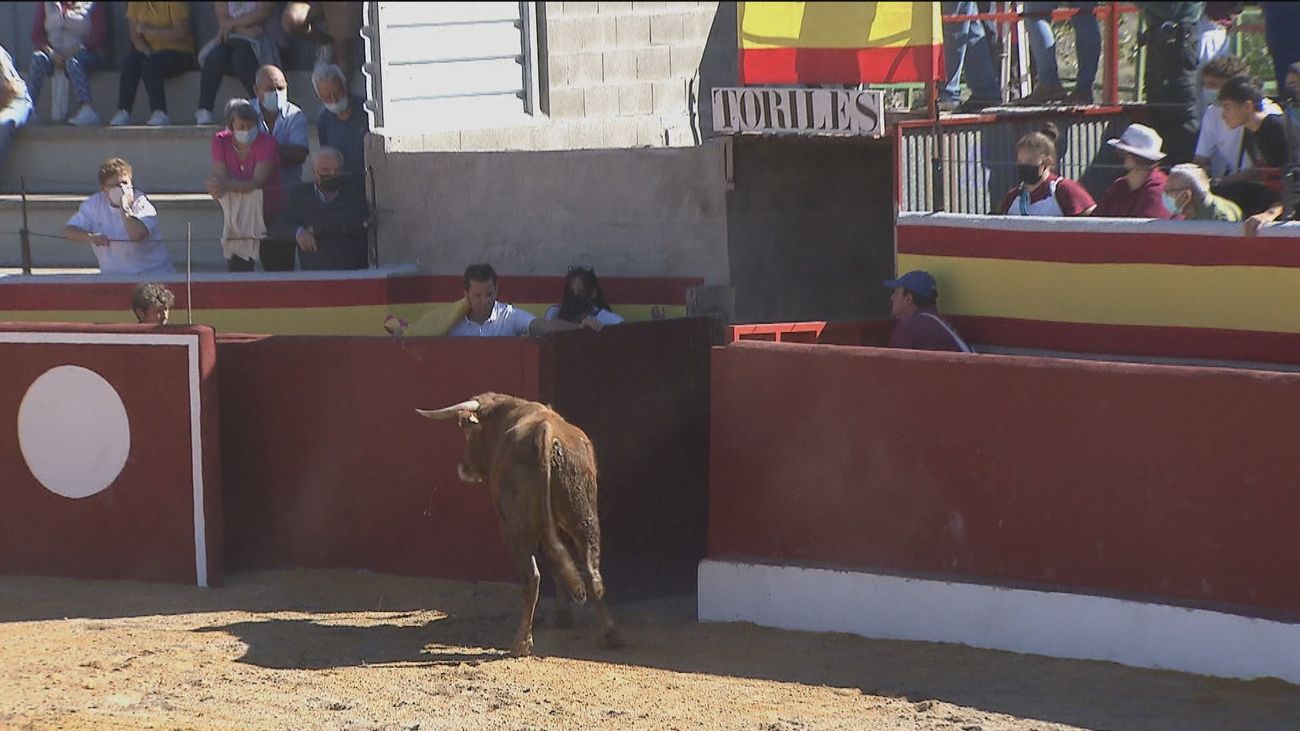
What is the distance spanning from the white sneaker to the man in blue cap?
656 cm

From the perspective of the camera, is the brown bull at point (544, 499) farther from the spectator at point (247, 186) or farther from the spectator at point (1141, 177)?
the spectator at point (247, 186)

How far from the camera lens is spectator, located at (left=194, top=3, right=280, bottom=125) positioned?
12945mm

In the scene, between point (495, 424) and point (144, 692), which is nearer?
point (144, 692)

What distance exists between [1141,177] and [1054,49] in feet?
7.14

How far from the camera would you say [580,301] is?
10.4 m

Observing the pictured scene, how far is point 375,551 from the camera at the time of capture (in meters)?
9.59

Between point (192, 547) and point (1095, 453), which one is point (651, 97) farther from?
point (1095, 453)

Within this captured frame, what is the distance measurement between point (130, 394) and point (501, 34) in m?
4.12

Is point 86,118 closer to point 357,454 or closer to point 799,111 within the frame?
point 357,454

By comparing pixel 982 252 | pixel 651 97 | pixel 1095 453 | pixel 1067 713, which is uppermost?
pixel 651 97

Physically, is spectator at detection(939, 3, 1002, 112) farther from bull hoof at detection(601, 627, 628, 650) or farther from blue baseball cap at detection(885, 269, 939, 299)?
bull hoof at detection(601, 627, 628, 650)

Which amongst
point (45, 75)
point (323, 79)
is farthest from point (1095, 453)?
point (45, 75)

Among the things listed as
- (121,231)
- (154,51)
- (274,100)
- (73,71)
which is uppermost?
(154,51)

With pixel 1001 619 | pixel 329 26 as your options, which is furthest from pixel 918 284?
pixel 329 26
